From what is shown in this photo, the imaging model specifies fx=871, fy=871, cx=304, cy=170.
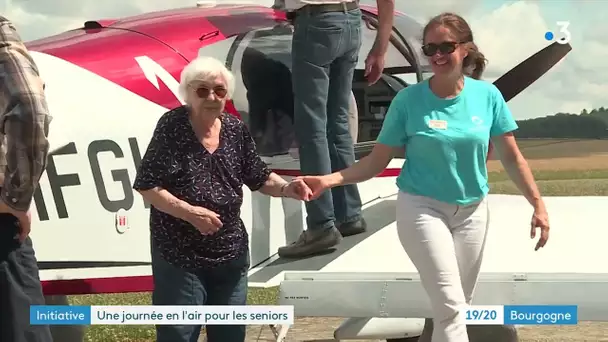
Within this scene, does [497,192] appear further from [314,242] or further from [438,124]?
[438,124]

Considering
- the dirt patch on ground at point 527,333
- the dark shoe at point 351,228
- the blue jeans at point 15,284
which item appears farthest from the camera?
the dirt patch on ground at point 527,333

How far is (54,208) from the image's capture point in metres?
3.54

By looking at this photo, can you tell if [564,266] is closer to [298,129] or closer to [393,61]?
[298,129]

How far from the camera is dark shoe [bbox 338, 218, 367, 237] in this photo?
13.9ft

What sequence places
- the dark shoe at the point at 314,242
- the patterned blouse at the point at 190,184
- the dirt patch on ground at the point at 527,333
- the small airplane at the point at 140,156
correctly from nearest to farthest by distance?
the patterned blouse at the point at 190,184 < the small airplane at the point at 140,156 < the dark shoe at the point at 314,242 < the dirt patch on ground at the point at 527,333

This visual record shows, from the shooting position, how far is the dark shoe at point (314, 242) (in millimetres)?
3938

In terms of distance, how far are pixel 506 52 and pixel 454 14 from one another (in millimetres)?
825

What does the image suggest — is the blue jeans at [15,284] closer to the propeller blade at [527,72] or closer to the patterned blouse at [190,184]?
the patterned blouse at [190,184]

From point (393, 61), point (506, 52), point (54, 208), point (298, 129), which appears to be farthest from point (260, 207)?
point (393, 61)

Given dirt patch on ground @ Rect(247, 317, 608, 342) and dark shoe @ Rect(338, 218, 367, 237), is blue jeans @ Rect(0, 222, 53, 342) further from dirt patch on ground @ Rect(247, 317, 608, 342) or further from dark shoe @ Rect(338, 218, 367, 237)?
dirt patch on ground @ Rect(247, 317, 608, 342)

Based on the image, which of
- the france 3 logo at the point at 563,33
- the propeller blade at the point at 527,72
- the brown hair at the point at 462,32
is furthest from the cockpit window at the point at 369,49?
the brown hair at the point at 462,32

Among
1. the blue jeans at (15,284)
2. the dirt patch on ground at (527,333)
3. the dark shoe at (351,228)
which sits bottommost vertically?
the dirt patch on ground at (527,333)

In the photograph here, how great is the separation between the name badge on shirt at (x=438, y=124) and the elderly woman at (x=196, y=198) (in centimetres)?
68

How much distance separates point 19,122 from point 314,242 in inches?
63.6
